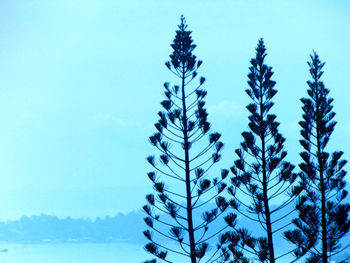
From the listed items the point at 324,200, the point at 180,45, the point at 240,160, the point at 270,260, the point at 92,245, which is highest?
the point at 92,245

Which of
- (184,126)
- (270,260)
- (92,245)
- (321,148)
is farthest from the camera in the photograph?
(92,245)

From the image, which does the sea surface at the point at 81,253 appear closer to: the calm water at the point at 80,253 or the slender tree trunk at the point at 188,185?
the calm water at the point at 80,253

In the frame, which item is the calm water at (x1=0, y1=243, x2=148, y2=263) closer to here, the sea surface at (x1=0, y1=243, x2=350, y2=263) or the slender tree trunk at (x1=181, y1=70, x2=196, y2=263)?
the sea surface at (x1=0, y1=243, x2=350, y2=263)

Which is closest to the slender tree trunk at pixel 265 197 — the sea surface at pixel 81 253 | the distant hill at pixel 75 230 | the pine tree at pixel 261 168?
the pine tree at pixel 261 168

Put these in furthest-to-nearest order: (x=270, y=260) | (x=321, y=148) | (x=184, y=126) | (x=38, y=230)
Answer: (x=38, y=230), (x=321, y=148), (x=184, y=126), (x=270, y=260)

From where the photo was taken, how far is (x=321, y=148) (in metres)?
7.11

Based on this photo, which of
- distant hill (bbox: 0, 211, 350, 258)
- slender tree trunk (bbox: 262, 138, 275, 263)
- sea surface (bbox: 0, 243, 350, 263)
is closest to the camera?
slender tree trunk (bbox: 262, 138, 275, 263)

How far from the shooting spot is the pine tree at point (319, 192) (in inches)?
252

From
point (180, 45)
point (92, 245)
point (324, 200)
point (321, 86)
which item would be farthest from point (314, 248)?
point (92, 245)

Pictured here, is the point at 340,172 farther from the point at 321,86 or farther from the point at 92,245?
the point at 92,245

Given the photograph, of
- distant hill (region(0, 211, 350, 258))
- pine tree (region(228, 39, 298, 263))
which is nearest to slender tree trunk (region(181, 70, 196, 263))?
pine tree (region(228, 39, 298, 263))

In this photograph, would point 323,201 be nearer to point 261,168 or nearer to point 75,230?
point 261,168

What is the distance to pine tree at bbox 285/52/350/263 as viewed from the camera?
252 inches

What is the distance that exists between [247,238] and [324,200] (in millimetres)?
1388
